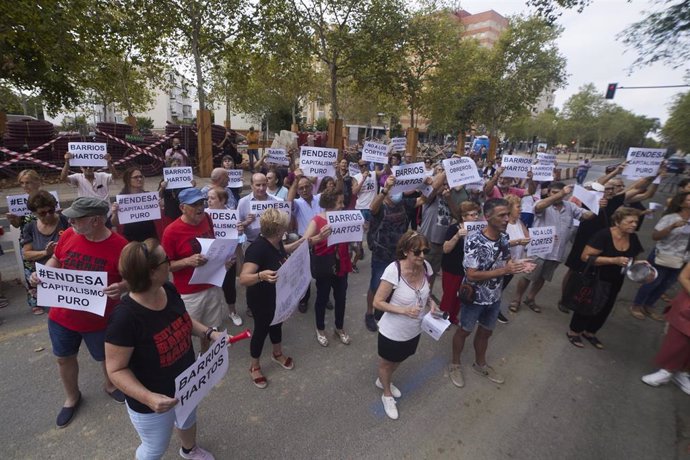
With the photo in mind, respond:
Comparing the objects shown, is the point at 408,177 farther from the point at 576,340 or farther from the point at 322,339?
the point at 576,340

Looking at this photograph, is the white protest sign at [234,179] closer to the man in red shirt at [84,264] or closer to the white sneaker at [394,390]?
the man in red shirt at [84,264]

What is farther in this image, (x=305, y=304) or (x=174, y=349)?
(x=305, y=304)

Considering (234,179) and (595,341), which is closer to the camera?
(595,341)

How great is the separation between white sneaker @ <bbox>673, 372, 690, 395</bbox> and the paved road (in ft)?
0.25

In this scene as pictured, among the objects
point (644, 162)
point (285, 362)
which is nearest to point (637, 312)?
point (644, 162)

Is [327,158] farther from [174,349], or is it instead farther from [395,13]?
[395,13]

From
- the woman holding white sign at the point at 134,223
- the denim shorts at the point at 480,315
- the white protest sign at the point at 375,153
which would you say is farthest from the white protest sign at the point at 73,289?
the white protest sign at the point at 375,153

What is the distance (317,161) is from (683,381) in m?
5.70

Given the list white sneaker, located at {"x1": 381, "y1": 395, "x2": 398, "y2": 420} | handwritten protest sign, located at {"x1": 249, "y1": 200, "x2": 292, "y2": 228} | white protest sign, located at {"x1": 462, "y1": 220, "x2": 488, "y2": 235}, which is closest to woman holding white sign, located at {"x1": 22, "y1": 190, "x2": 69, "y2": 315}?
handwritten protest sign, located at {"x1": 249, "y1": 200, "x2": 292, "y2": 228}

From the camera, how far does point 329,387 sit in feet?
11.7

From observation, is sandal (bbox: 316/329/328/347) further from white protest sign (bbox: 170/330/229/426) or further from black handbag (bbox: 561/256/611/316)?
black handbag (bbox: 561/256/611/316)

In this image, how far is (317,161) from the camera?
5980mm

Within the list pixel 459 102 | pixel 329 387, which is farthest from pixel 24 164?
pixel 459 102

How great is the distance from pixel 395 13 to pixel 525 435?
50.5 feet
